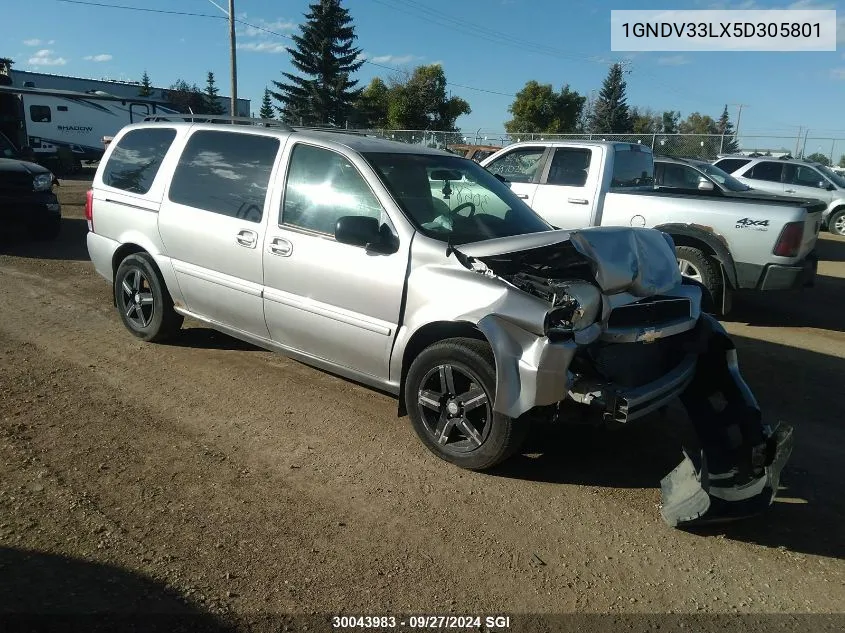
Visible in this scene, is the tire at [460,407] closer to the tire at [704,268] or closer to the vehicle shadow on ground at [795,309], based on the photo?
the tire at [704,268]

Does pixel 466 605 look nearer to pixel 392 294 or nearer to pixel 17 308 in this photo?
pixel 392 294

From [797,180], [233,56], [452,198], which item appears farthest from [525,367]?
[233,56]

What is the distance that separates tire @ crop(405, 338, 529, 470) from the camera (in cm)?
362


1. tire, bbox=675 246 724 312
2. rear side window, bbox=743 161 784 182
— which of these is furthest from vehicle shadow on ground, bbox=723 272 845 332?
rear side window, bbox=743 161 784 182

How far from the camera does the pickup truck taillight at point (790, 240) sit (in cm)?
708

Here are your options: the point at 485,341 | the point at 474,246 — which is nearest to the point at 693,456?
the point at 485,341

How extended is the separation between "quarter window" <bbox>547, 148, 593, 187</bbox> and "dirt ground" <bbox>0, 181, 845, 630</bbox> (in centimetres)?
404

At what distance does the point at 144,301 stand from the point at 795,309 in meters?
8.05

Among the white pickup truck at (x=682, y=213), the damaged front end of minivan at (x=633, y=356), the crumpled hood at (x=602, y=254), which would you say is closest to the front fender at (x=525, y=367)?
the damaged front end of minivan at (x=633, y=356)

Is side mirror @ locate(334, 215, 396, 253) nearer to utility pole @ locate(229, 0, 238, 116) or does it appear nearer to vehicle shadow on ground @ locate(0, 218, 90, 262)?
vehicle shadow on ground @ locate(0, 218, 90, 262)

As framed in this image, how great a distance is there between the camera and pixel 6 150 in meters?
11.6

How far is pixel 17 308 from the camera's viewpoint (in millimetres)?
6898

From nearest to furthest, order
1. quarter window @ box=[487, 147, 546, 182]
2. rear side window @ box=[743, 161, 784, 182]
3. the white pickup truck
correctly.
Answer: the white pickup truck
quarter window @ box=[487, 147, 546, 182]
rear side window @ box=[743, 161, 784, 182]

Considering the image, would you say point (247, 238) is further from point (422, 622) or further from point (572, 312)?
point (422, 622)
